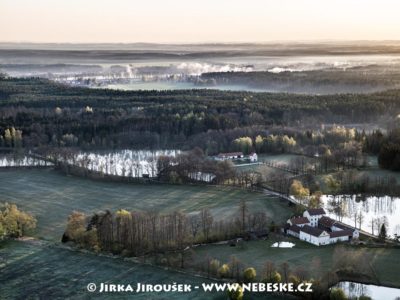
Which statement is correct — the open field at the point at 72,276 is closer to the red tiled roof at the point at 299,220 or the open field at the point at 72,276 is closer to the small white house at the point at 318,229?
the small white house at the point at 318,229

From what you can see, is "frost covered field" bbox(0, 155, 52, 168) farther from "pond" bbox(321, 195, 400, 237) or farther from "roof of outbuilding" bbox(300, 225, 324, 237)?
"roof of outbuilding" bbox(300, 225, 324, 237)

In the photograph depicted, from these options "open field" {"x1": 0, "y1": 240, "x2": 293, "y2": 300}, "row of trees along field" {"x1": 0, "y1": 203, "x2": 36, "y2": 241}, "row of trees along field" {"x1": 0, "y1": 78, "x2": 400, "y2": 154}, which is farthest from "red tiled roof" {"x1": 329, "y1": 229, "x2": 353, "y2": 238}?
"row of trees along field" {"x1": 0, "y1": 78, "x2": 400, "y2": 154}

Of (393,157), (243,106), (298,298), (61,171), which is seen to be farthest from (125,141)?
(298,298)

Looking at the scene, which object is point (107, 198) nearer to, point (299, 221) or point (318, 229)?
point (299, 221)

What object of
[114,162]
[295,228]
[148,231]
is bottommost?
[114,162]

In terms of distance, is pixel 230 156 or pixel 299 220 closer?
pixel 299 220

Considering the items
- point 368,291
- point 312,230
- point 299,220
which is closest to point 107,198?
point 299,220

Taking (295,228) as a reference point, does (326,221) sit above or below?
above
